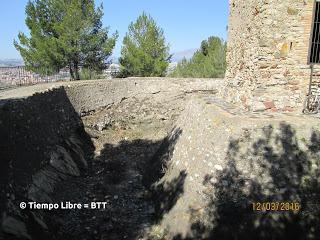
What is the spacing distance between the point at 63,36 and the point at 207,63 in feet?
33.6

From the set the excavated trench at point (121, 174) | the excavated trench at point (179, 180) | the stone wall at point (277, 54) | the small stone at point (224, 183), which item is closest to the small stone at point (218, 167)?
the excavated trench at point (179, 180)

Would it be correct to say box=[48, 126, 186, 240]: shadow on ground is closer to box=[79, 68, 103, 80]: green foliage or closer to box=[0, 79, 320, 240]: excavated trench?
box=[0, 79, 320, 240]: excavated trench

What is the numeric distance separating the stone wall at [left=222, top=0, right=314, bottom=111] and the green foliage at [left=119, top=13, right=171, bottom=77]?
12.6m

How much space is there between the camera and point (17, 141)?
765 cm

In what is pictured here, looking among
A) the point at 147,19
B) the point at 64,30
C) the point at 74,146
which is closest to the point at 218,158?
the point at 74,146

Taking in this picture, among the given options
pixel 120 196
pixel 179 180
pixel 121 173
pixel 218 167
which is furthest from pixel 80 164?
pixel 218 167

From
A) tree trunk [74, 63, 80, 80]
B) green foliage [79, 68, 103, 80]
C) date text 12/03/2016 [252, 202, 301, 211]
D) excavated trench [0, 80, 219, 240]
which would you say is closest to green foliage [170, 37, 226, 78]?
green foliage [79, 68, 103, 80]

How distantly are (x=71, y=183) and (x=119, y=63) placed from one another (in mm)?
14064

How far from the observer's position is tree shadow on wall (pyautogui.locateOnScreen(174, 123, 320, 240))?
19.3 ft

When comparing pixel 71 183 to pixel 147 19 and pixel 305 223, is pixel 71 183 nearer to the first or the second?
pixel 305 223

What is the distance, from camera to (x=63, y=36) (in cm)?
1900

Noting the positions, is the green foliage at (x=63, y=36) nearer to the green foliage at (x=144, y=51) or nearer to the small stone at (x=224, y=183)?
the green foliage at (x=144, y=51)

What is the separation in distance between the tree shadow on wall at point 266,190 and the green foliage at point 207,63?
1561 centimetres

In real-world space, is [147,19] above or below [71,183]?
above
